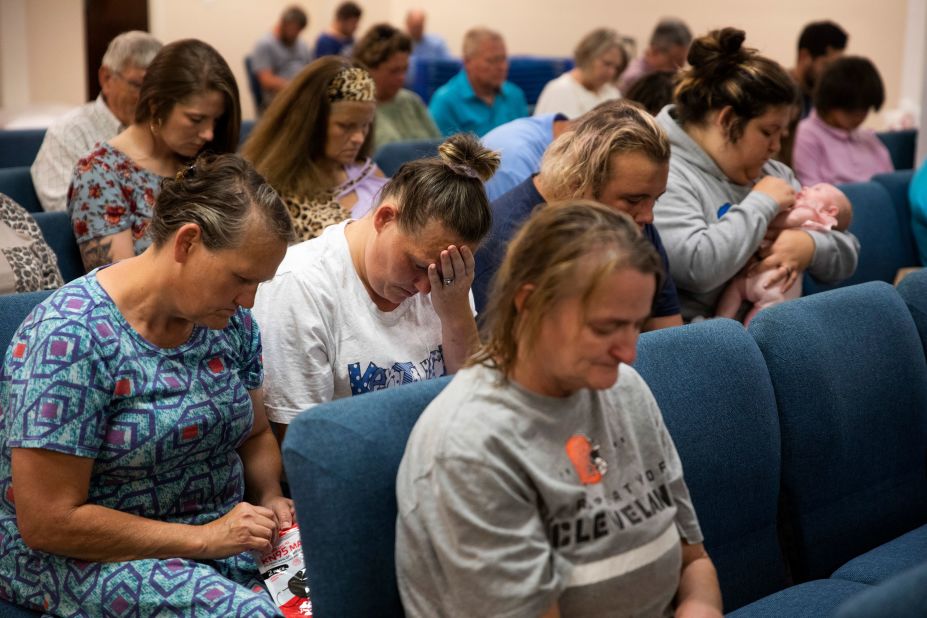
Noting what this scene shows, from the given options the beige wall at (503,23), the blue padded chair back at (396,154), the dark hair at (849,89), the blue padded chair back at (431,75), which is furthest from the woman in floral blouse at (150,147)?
the blue padded chair back at (431,75)

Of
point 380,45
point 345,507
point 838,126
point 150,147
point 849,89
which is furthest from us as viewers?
point 380,45

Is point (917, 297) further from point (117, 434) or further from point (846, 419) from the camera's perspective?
point (117, 434)

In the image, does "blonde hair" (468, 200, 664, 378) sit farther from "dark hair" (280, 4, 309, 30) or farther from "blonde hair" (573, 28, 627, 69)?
"dark hair" (280, 4, 309, 30)

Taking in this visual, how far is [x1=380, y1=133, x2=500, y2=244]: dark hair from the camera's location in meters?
1.92

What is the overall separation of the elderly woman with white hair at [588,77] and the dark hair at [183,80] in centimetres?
339

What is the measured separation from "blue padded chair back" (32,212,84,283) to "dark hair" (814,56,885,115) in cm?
339

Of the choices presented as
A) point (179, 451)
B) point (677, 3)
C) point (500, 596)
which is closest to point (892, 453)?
point (500, 596)

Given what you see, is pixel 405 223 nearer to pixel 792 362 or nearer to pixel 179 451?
pixel 179 451

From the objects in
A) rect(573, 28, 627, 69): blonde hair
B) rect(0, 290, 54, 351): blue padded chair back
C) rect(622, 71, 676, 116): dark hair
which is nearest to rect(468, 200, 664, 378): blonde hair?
rect(0, 290, 54, 351): blue padded chair back

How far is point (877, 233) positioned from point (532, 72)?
231 inches

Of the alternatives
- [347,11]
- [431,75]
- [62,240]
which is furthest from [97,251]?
[347,11]

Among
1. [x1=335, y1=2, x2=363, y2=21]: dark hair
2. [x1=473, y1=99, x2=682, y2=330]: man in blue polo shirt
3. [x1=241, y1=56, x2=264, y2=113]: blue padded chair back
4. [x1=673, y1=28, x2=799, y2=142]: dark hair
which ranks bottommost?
[x1=241, y1=56, x2=264, y2=113]: blue padded chair back

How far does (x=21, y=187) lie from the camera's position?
3.55 metres

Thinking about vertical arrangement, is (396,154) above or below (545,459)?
below
